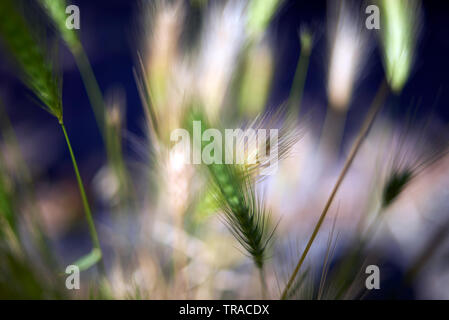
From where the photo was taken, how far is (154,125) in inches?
12.7

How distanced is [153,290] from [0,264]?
0.58 feet

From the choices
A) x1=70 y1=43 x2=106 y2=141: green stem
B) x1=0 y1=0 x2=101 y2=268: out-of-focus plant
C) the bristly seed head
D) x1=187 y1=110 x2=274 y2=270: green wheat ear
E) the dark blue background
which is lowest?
x1=187 y1=110 x2=274 y2=270: green wheat ear

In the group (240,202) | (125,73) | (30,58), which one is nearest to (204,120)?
(240,202)

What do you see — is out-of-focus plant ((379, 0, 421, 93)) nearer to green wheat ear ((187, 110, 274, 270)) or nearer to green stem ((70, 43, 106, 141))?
green wheat ear ((187, 110, 274, 270))

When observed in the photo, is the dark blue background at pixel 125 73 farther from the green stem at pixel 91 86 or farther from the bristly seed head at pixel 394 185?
the bristly seed head at pixel 394 185

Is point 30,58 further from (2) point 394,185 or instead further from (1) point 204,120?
(2) point 394,185

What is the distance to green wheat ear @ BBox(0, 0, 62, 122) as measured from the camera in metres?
0.28

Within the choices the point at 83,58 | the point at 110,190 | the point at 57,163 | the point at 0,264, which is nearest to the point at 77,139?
the point at 57,163

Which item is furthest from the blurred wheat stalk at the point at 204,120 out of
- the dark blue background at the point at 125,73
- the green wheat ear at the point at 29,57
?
the dark blue background at the point at 125,73

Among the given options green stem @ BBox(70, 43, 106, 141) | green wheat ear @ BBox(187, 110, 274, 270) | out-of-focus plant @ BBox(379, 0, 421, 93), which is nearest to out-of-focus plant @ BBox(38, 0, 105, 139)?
green stem @ BBox(70, 43, 106, 141)

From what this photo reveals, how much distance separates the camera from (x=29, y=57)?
0.28m

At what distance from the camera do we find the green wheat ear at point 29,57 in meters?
0.28

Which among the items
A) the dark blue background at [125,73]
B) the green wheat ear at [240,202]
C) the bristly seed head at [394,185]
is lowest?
the green wheat ear at [240,202]
